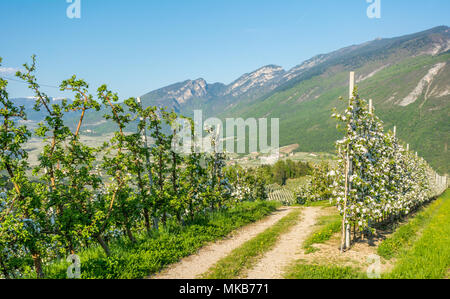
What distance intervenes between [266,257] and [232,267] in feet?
6.22

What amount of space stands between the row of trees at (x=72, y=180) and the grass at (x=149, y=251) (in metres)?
0.56

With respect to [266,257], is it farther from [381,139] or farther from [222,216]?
[381,139]

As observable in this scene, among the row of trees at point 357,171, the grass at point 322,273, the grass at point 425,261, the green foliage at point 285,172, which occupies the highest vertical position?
the row of trees at point 357,171

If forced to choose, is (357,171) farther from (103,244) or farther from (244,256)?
(103,244)

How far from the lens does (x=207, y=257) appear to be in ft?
35.5

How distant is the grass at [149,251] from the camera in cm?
856

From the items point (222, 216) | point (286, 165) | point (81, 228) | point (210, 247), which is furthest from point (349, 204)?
point (286, 165)

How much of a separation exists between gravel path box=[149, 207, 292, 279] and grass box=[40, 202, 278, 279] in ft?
1.07

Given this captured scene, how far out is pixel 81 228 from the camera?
8492mm

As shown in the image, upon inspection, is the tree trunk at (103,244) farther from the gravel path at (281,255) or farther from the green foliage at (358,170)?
the green foliage at (358,170)

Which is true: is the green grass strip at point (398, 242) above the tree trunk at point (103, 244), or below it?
below

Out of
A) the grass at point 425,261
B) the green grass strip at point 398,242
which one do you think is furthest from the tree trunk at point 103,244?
the green grass strip at point 398,242

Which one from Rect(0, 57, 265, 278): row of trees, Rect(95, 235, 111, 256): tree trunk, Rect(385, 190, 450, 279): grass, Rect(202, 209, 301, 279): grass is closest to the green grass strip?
Rect(385, 190, 450, 279): grass

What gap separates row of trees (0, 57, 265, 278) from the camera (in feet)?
24.5
